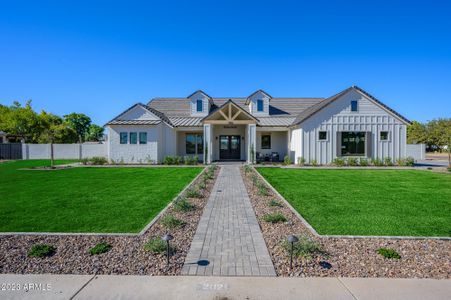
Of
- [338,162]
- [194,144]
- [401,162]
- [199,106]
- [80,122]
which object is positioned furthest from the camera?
[80,122]

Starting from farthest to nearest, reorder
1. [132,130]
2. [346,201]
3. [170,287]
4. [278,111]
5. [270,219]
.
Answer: [278,111]
[132,130]
[346,201]
[270,219]
[170,287]

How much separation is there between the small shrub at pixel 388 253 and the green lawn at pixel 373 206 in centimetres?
88

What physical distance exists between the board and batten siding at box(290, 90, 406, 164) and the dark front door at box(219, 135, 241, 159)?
21.8ft

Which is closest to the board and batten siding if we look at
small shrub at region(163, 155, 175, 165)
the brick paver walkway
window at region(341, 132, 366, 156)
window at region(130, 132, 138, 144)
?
window at region(341, 132, 366, 156)

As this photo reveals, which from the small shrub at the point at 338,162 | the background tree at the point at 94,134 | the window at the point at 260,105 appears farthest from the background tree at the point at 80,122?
the small shrub at the point at 338,162

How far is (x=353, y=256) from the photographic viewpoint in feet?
14.0

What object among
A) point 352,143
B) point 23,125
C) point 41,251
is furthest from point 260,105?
point 23,125

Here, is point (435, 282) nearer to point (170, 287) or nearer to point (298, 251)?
point (298, 251)

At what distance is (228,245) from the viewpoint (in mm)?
4738

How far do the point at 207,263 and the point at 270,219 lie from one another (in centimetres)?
248

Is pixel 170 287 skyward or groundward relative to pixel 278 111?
groundward

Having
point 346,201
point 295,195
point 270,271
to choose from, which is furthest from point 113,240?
point 346,201

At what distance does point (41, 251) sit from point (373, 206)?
8.30 metres

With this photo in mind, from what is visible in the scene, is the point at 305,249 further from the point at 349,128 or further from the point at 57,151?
the point at 57,151
